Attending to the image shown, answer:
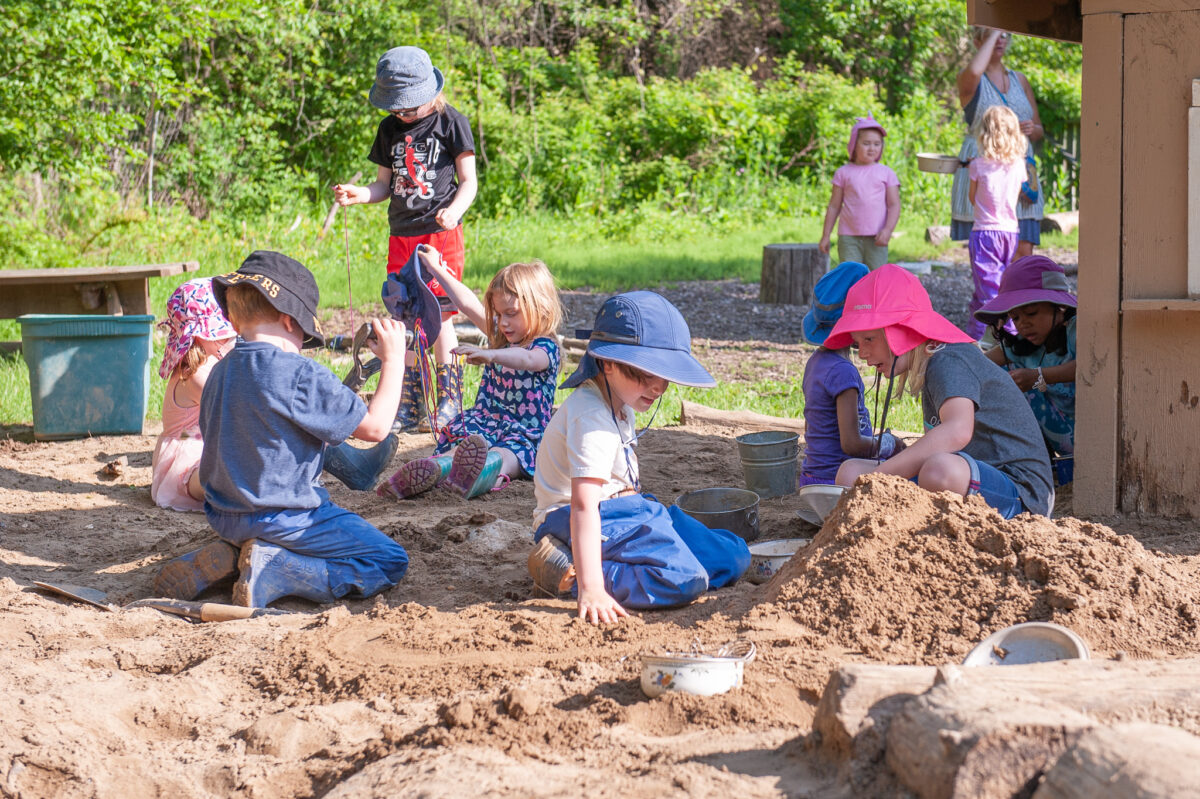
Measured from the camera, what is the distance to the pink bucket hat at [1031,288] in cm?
490

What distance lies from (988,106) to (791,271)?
9.60 ft

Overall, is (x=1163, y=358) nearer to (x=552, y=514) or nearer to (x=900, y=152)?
(x=552, y=514)

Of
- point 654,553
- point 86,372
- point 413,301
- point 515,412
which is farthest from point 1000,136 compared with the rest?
point 86,372

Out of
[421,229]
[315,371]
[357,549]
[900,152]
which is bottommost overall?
[357,549]

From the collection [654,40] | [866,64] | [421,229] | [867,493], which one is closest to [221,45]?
[654,40]

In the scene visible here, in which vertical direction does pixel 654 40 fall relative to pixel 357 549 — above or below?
above

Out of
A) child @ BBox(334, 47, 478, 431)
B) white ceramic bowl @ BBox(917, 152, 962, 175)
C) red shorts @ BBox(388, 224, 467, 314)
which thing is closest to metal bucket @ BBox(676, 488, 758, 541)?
child @ BBox(334, 47, 478, 431)

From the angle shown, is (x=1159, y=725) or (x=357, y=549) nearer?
(x=1159, y=725)

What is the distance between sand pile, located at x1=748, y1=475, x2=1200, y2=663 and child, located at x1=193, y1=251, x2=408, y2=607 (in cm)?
141

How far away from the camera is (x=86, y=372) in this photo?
629cm

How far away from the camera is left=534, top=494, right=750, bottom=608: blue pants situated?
139 inches

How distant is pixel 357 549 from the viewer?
3939mm

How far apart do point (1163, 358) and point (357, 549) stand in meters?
3.04

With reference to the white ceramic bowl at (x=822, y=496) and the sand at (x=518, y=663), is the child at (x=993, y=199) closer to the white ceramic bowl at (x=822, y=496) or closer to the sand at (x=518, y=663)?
the sand at (x=518, y=663)
